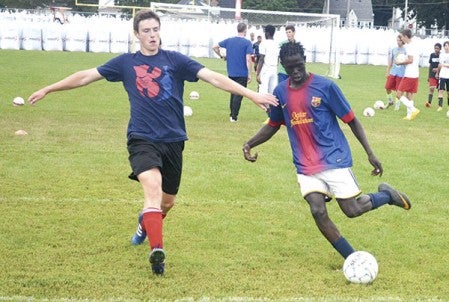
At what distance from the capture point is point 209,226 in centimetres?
917

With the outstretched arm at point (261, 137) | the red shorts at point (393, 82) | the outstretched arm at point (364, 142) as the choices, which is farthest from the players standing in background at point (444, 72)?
the outstretched arm at point (364, 142)

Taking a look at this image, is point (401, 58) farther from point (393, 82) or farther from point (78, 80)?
point (78, 80)

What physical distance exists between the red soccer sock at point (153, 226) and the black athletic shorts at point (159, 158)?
1.20ft

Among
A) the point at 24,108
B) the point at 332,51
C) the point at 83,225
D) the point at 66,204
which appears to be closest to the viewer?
the point at 83,225

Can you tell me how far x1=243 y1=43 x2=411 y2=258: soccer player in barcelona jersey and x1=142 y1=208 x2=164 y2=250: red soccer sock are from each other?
127 centimetres

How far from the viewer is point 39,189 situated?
1100 cm

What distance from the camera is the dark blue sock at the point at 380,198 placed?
7.69m

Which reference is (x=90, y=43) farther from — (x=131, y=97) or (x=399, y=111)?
(x=131, y=97)

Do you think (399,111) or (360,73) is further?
(360,73)

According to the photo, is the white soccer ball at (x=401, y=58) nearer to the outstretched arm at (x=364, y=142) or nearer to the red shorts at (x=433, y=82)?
the red shorts at (x=433, y=82)

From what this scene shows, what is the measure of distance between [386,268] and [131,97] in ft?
8.83

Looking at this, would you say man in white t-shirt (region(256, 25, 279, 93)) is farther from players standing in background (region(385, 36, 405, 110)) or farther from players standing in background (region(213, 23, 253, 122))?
players standing in background (region(385, 36, 405, 110))

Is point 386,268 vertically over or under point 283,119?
under

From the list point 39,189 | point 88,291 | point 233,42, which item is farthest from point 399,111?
point 88,291
